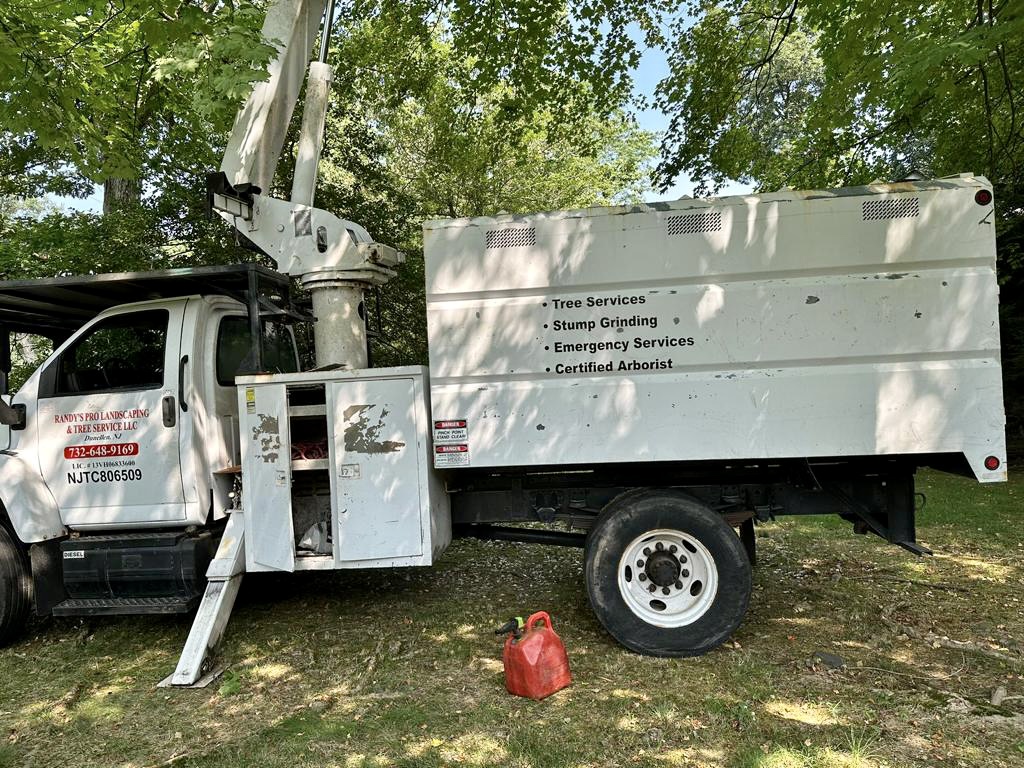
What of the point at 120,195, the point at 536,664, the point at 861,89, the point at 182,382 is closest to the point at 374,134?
the point at 120,195

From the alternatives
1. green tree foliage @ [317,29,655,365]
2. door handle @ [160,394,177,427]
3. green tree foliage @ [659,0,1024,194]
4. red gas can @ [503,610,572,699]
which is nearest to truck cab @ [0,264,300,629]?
door handle @ [160,394,177,427]

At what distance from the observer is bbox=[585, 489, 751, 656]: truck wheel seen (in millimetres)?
4078

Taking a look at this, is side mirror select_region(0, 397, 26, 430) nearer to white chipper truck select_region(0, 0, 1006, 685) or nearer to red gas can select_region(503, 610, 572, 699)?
white chipper truck select_region(0, 0, 1006, 685)

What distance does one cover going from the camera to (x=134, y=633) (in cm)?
496

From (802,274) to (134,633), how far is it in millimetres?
4999

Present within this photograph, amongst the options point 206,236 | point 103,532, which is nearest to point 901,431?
point 103,532

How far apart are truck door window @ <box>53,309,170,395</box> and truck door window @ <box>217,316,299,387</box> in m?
0.37

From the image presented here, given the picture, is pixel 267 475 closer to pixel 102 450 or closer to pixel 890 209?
pixel 102 450

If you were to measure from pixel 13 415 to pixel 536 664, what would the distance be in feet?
12.2

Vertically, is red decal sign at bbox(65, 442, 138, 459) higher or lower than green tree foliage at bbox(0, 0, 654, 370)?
lower

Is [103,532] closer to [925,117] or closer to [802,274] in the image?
[802,274]

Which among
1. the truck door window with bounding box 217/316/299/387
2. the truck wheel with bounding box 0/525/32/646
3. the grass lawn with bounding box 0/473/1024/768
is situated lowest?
the grass lawn with bounding box 0/473/1024/768

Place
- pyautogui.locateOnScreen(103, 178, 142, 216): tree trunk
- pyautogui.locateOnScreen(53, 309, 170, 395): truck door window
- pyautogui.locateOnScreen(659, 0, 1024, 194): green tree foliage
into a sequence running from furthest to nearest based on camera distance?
pyautogui.locateOnScreen(103, 178, 142, 216): tree trunk
pyautogui.locateOnScreen(659, 0, 1024, 194): green tree foliage
pyautogui.locateOnScreen(53, 309, 170, 395): truck door window

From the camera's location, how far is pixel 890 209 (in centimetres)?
389
